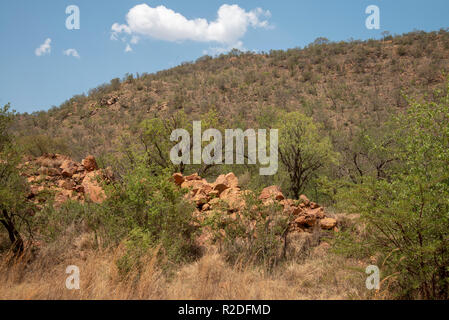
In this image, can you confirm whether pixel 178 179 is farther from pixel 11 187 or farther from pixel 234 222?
pixel 11 187

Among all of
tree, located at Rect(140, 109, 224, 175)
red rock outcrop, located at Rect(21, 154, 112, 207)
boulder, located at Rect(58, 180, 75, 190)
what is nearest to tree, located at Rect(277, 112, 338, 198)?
tree, located at Rect(140, 109, 224, 175)

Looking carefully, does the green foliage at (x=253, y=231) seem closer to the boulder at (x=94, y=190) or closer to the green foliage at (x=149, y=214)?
the green foliage at (x=149, y=214)

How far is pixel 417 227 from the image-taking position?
3.68 meters

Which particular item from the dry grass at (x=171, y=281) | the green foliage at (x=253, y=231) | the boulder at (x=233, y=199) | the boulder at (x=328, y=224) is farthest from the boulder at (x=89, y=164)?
the boulder at (x=328, y=224)

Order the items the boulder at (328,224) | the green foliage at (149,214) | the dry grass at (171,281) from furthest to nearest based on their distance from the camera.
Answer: the boulder at (328,224) → the green foliage at (149,214) → the dry grass at (171,281)

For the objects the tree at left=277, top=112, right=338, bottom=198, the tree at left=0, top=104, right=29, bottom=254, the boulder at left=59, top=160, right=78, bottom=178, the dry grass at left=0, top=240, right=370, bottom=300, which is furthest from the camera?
the tree at left=277, top=112, right=338, bottom=198

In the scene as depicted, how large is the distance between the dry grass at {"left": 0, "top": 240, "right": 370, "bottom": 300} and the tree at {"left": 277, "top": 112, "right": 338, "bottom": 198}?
6355mm

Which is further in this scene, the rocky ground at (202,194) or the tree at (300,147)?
the tree at (300,147)

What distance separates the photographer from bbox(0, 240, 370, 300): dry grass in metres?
3.60

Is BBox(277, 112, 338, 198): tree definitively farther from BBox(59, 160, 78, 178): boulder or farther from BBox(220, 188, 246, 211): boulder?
BBox(59, 160, 78, 178): boulder

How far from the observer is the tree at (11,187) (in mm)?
5137

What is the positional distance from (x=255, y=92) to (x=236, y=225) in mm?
25115

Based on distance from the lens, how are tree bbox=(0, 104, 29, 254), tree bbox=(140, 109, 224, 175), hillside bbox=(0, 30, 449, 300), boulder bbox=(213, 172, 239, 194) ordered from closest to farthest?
1. hillside bbox=(0, 30, 449, 300)
2. tree bbox=(0, 104, 29, 254)
3. boulder bbox=(213, 172, 239, 194)
4. tree bbox=(140, 109, 224, 175)

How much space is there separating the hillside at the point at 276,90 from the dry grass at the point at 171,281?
1708 cm
